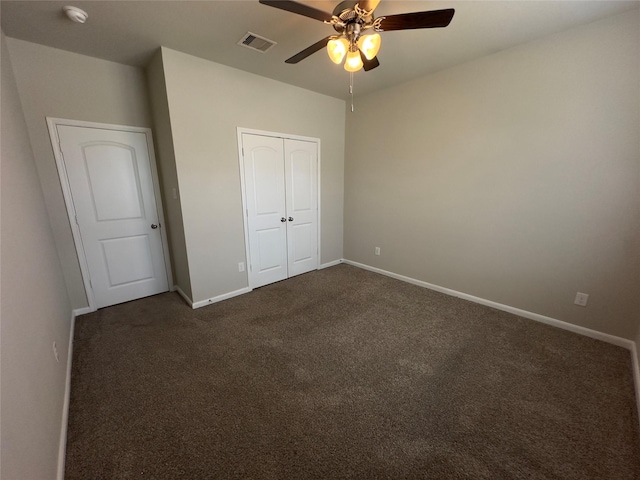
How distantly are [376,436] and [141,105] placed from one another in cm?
382

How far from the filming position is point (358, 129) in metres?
3.89

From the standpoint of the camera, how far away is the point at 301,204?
3801mm

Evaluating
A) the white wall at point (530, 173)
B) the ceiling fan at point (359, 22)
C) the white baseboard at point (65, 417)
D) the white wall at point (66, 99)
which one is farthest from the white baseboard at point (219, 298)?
the ceiling fan at point (359, 22)

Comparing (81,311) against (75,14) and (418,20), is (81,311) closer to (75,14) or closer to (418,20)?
(75,14)

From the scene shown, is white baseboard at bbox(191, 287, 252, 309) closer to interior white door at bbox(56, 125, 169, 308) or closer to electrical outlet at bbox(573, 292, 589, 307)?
interior white door at bbox(56, 125, 169, 308)

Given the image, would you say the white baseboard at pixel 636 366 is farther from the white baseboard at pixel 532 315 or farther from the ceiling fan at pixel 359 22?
the ceiling fan at pixel 359 22

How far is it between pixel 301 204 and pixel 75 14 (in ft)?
8.87

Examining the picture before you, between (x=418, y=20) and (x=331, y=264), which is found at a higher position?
Answer: (x=418, y=20)

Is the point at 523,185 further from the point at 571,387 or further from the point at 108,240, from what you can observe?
the point at 108,240

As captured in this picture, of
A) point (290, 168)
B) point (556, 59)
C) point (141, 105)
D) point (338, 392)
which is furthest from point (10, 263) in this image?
point (556, 59)

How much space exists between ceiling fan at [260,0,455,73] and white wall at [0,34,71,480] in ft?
5.94

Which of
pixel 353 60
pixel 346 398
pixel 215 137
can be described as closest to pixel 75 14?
pixel 215 137

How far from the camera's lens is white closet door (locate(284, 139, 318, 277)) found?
3584mm

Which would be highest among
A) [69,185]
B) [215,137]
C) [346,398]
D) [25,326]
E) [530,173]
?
[215,137]
